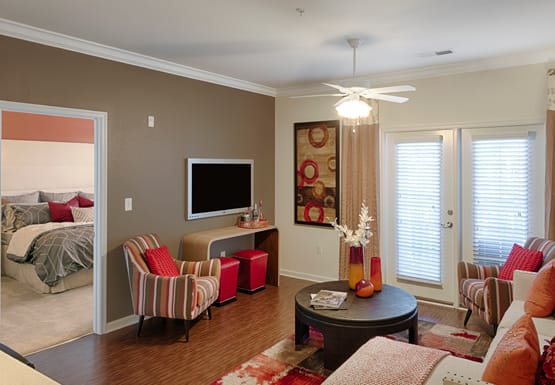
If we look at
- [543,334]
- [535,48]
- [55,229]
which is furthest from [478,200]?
[55,229]

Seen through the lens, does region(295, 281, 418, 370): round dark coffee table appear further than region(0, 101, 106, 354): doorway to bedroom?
No

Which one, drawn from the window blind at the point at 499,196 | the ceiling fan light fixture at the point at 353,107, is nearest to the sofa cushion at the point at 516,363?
the ceiling fan light fixture at the point at 353,107

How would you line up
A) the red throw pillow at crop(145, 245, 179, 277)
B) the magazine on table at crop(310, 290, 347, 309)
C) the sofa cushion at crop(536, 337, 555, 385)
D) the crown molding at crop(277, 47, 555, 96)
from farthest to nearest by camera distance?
the crown molding at crop(277, 47, 555, 96) → the red throw pillow at crop(145, 245, 179, 277) → the magazine on table at crop(310, 290, 347, 309) → the sofa cushion at crop(536, 337, 555, 385)

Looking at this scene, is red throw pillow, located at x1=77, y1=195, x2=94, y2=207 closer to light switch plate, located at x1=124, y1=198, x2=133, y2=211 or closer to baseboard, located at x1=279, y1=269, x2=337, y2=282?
light switch plate, located at x1=124, y1=198, x2=133, y2=211

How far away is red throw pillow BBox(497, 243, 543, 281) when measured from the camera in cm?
358

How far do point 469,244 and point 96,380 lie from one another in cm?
389

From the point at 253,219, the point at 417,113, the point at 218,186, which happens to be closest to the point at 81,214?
the point at 218,186

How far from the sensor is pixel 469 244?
462 centimetres

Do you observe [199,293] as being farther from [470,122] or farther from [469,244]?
[470,122]

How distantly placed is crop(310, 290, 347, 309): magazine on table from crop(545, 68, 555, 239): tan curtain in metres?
2.17

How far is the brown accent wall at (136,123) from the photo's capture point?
11.3 ft

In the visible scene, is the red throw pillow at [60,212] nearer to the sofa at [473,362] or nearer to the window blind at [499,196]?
the sofa at [473,362]

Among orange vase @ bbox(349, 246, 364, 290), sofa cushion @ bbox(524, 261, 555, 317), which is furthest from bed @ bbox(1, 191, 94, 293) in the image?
sofa cushion @ bbox(524, 261, 555, 317)

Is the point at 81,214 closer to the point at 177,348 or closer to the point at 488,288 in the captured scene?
the point at 177,348
